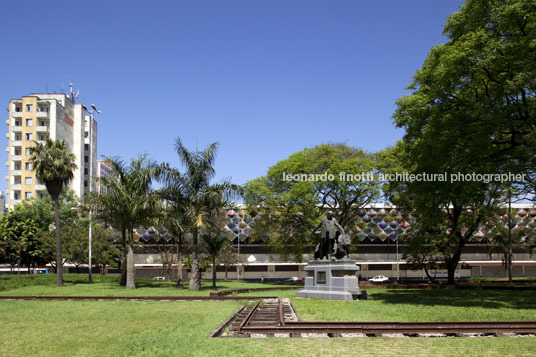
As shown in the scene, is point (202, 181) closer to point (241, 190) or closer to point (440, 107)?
point (241, 190)

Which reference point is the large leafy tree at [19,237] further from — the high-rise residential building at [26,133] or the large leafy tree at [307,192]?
the large leafy tree at [307,192]

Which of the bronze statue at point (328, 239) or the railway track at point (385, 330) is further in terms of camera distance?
the bronze statue at point (328, 239)

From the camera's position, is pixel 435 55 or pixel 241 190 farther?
pixel 241 190

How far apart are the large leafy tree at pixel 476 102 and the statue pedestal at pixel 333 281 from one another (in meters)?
5.09

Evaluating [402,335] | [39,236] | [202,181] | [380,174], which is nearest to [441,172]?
[402,335]

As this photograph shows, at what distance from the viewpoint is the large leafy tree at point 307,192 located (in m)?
43.3

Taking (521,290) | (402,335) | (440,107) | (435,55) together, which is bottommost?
(521,290)

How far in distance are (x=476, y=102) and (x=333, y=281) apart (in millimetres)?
10599

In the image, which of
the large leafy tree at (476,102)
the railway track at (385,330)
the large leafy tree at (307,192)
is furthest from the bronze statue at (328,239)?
the large leafy tree at (307,192)

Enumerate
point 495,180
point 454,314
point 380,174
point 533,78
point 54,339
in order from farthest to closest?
point 380,174
point 495,180
point 533,78
point 454,314
point 54,339

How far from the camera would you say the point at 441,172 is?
2228cm

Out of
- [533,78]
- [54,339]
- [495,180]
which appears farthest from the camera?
[495,180]

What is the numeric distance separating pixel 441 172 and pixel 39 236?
174ft

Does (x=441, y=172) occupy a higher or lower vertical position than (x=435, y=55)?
lower
